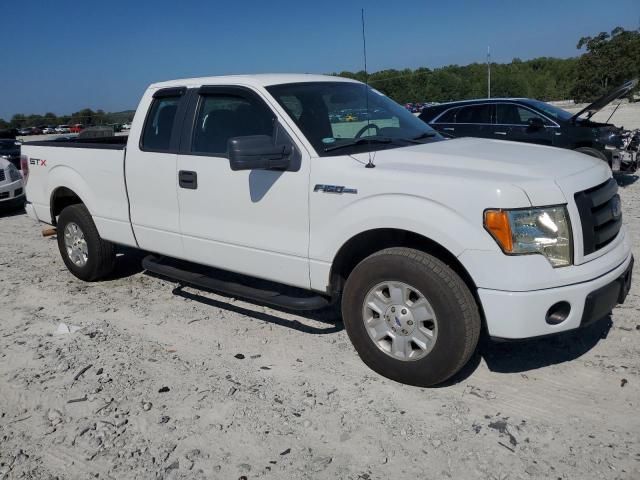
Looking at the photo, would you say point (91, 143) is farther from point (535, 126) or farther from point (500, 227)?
point (535, 126)

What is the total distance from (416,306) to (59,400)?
90.5 inches

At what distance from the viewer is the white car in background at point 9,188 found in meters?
10.6

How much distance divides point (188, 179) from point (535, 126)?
7889 mm

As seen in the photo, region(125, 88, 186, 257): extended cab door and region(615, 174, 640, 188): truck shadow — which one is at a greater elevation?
region(125, 88, 186, 257): extended cab door

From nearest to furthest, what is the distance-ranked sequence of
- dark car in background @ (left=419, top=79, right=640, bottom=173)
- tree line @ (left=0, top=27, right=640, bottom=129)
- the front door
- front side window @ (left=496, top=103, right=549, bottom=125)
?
dark car in background @ (left=419, top=79, right=640, bottom=173) → front side window @ (left=496, top=103, right=549, bottom=125) → the front door → tree line @ (left=0, top=27, right=640, bottom=129)

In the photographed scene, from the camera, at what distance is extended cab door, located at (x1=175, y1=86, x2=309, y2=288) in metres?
3.99

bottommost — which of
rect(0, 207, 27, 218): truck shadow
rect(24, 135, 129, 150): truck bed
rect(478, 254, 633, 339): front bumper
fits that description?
rect(0, 207, 27, 218): truck shadow

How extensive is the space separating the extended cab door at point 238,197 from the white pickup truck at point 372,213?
0.01m

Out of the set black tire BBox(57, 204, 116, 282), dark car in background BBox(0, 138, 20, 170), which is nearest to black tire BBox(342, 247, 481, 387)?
black tire BBox(57, 204, 116, 282)

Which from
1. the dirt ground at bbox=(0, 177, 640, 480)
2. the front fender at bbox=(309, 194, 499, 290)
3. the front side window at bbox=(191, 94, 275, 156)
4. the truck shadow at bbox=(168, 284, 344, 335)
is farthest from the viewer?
the truck shadow at bbox=(168, 284, 344, 335)

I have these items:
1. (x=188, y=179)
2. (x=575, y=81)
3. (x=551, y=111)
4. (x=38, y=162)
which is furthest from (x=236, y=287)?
(x=575, y=81)

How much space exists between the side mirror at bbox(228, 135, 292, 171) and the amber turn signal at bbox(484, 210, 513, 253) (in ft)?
4.64

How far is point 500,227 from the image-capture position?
312 cm

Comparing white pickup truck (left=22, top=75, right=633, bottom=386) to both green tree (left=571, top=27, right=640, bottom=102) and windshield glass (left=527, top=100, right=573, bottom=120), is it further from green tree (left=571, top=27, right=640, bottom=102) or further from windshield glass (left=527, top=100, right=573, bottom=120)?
green tree (left=571, top=27, right=640, bottom=102)
